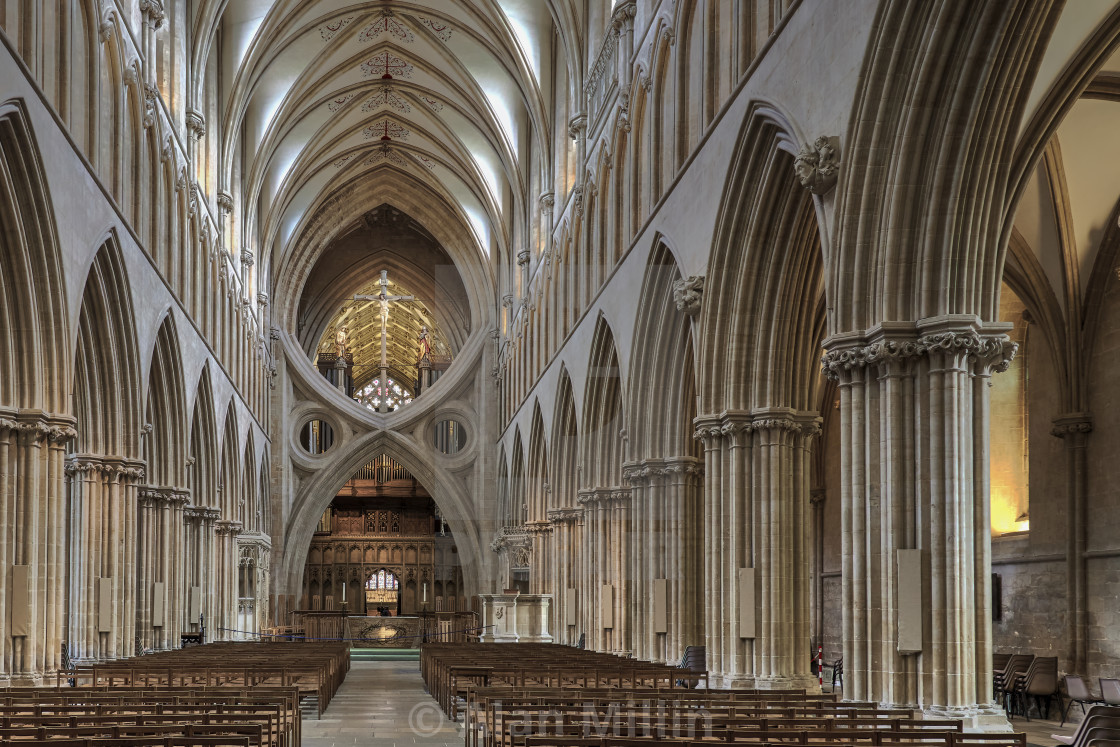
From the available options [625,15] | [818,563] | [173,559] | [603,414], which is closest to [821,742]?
[625,15]

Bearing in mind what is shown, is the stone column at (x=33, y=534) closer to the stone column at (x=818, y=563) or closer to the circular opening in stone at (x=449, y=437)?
the stone column at (x=818, y=563)

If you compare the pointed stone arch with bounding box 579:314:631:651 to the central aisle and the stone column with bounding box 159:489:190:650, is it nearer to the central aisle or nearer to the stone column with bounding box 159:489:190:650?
the central aisle

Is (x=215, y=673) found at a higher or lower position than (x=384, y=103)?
lower

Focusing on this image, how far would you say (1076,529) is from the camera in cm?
1795

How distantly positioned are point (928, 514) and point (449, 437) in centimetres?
3830

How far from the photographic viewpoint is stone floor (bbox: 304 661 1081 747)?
46.6ft

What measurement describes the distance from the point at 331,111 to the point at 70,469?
20.2m

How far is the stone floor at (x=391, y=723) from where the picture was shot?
1420 cm

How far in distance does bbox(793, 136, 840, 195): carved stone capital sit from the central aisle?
278 inches

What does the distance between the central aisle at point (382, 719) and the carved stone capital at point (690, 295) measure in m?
6.44

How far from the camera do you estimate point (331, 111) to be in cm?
3888

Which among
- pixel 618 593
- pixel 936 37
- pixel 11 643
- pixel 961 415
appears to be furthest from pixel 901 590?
pixel 618 593

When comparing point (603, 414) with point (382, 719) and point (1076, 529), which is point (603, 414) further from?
Result: point (1076, 529)

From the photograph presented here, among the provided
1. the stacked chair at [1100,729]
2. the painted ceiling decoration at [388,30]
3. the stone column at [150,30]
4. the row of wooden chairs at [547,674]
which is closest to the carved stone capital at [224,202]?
the painted ceiling decoration at [388,30]
